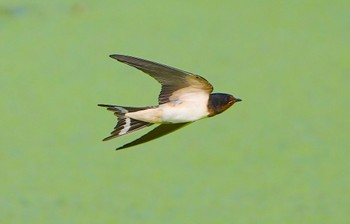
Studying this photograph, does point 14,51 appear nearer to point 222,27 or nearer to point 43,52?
point 43,52

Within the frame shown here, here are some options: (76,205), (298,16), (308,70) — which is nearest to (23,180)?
(76,205)

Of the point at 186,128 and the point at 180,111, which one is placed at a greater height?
the point at 186,128

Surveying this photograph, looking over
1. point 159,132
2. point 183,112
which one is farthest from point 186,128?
point 183,112

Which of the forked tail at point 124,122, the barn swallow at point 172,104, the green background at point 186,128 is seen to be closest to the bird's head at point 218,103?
the barn swallow at point 172,104

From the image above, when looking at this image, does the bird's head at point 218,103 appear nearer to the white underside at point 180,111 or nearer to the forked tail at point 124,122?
the white underside at point 180,111

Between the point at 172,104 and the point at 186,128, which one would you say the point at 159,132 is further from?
the point at 186,128

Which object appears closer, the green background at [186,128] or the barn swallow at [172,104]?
the barn swallow at [172,104]

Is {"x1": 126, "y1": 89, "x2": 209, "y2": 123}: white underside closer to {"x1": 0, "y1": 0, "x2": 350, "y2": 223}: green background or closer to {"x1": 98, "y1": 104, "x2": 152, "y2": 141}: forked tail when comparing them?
{"x1": 98, "y1": 104, "x2": 152, "y2": 141}: forked tail
